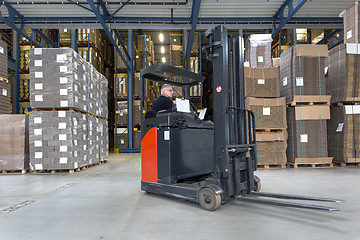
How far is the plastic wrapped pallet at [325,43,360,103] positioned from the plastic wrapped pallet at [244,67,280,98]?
1459mm

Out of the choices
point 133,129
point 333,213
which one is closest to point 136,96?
point 133,129

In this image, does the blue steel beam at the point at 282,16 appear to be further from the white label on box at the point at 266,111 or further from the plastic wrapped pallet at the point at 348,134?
the white label on box at the point at 266,111

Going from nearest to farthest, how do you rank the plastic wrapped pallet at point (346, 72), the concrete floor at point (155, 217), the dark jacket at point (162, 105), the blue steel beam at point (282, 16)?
the concrete floor at point (155, 217)
the dark jacket at point (162, 105)
the plastic wrapped pallet at point (346, 72)
the blue steel beam at point (282, 16)

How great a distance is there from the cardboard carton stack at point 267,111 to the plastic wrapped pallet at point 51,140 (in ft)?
14.1

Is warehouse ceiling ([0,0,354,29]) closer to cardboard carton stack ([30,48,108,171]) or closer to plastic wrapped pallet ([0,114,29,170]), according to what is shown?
cardboard carton stack ([30,48,108,171])

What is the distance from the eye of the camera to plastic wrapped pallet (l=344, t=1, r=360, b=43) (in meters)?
5.99

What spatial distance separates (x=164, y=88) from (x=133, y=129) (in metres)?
8.82

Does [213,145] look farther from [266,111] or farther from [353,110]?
[353,110]

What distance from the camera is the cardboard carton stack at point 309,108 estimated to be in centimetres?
592

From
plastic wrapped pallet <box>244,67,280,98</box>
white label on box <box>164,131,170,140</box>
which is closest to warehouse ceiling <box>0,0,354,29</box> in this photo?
plastic wrapped pallet <box>244,67,280,98</box>

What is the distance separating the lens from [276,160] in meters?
5.97

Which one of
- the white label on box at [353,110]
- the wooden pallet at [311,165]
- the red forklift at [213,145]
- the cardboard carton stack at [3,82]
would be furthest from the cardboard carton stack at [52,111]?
the white label on box at [353,110]

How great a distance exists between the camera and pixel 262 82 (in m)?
6.12

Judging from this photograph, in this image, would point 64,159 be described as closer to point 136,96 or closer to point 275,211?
point 275,211
